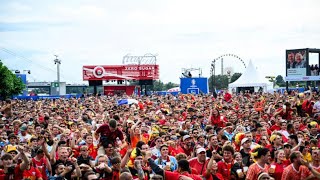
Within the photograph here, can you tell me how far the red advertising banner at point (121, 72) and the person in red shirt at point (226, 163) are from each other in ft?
173

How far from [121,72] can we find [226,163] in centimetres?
5375

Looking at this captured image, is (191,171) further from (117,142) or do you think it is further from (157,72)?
(157,72)

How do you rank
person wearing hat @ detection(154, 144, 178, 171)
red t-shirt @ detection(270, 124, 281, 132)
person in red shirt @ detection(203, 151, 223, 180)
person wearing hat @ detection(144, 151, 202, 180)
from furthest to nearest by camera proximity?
red t-shirt @ detection(270, 124, 281, 132)
person wearing hat @ detection(154, 144, 178, 171)
person in red shirt @ detection(203, 151, 223, 180)
person wearing hat @ detection(144, 151, 202, 180)

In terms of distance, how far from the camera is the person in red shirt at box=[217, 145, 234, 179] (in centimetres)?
797

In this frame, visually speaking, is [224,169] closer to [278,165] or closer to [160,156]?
[278,165]

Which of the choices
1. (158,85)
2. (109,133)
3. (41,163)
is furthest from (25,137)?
(158,85)

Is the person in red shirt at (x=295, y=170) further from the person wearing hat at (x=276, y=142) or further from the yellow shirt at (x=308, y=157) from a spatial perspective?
the person wearing hat at (x=276, y=142)

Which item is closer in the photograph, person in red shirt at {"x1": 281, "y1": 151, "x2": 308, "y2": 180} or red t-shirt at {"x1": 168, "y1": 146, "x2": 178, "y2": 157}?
person in red shirt at {"x1": 281, "y1": 151, "x2": 308, "y2": 180}

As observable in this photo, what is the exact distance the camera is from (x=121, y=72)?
6144 cm

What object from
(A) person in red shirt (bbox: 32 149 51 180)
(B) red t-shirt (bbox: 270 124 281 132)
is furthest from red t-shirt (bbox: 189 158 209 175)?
(B) red t-shirt (bbox: 270 124 281 132)

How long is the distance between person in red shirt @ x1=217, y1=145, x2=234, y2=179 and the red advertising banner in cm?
5266

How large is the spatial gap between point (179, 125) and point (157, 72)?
4784 centimetres

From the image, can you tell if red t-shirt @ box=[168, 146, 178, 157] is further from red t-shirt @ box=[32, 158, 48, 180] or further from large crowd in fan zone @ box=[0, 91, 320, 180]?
red t-shirt @ box=[32, 158, 48, 180]

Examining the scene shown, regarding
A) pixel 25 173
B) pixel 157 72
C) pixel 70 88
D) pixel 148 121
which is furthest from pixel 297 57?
pixel 70 88
